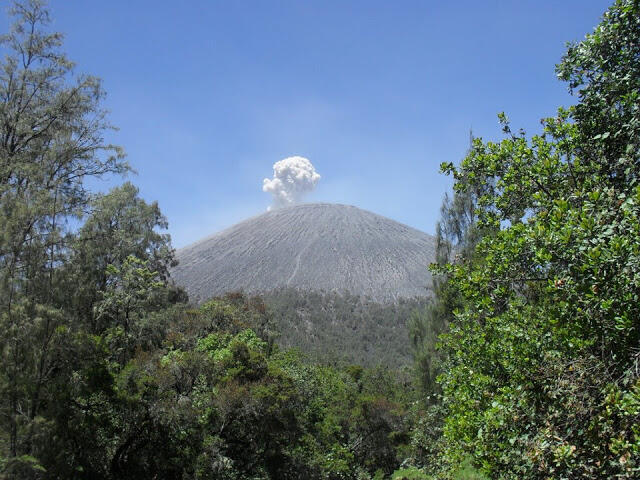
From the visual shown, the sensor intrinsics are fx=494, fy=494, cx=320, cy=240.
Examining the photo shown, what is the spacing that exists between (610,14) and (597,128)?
1074mm

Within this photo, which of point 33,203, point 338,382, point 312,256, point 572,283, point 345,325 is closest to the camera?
point 572,283

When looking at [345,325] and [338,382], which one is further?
[345,325]

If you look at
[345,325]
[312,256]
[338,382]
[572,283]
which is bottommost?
[338,382]

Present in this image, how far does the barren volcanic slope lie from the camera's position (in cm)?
9494

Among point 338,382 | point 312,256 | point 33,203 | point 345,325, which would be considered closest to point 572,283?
point 33,203

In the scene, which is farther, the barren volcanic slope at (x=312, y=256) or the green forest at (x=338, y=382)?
the barren volcanic slope at (x=312, y=256)

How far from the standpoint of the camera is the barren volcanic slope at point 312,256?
311ft

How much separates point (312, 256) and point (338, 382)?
260 feet

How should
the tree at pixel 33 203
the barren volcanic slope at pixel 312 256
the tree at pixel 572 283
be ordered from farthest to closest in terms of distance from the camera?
the barren volcanic slope at pixel 312 256, the tree at pixel 33 203, the tree at pixel 572 283

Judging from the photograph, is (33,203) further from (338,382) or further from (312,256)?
(312,256)

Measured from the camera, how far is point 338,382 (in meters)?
29.6

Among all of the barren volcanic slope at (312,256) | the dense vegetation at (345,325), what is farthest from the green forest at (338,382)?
the barren volcanic slope at (312,256)

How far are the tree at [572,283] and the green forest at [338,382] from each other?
2 centimetres

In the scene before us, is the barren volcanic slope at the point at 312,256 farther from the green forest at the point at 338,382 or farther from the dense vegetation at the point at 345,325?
the green forest at the point at 338,382
